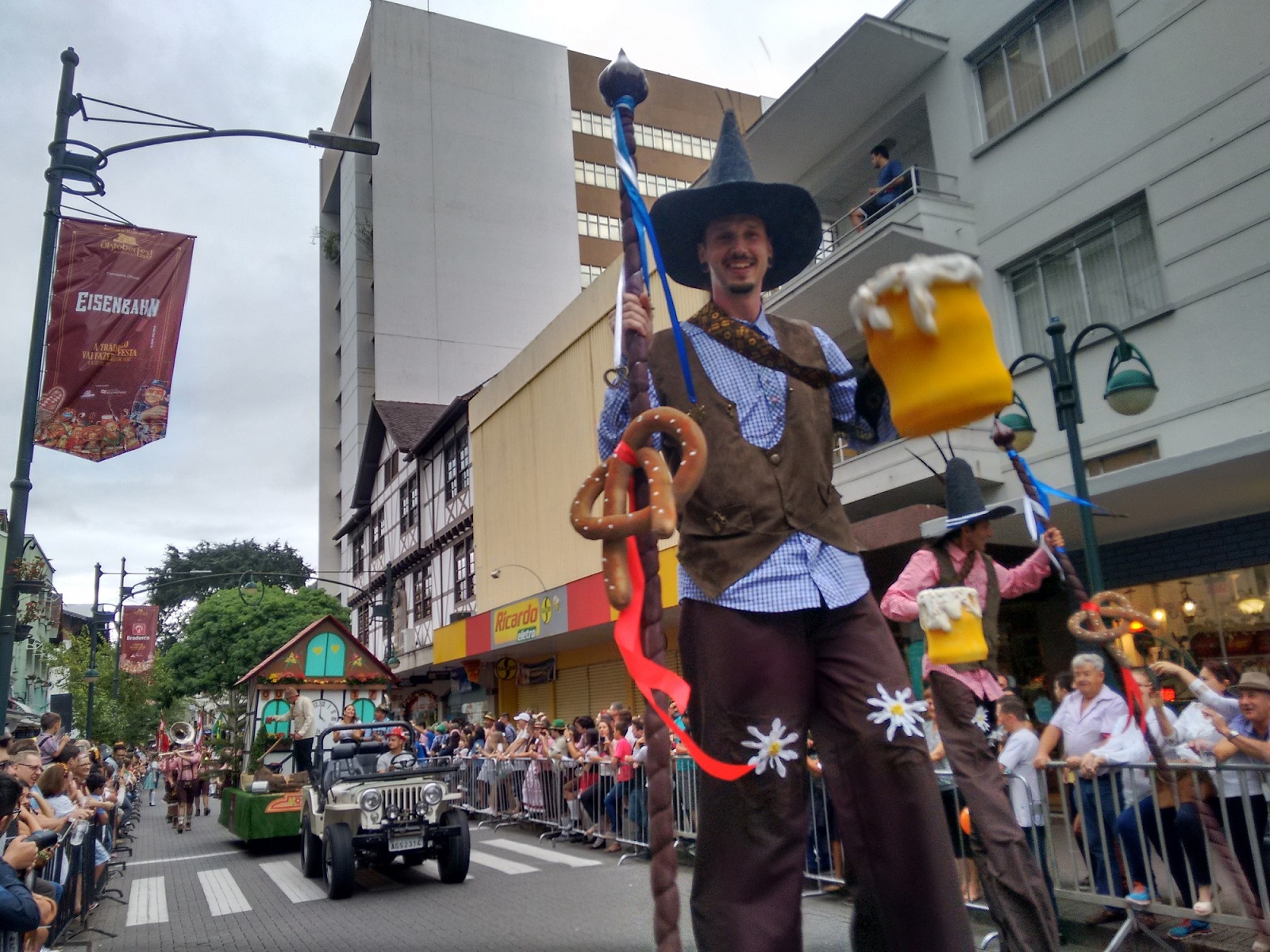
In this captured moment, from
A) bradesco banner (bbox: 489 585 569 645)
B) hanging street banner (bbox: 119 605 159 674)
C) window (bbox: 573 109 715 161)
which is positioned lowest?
bradesco banner (bbox: 489 585 569 645)

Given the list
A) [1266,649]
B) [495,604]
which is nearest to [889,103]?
[1266,649]

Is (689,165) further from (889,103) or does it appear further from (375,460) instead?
(889,103)

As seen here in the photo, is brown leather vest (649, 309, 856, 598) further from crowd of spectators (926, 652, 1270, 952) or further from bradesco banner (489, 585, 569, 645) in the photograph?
bradesco banner (489, 585, 569, 645)

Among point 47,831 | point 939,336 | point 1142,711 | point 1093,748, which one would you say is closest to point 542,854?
point 47,831

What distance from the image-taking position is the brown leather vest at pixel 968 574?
13.9 feet

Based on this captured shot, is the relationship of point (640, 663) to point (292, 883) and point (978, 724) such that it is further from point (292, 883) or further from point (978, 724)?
point (292, 883)

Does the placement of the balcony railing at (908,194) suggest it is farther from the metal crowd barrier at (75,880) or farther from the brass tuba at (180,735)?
the brass tuba at (180,735)

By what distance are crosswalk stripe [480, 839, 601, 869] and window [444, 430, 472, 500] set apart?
16525mm

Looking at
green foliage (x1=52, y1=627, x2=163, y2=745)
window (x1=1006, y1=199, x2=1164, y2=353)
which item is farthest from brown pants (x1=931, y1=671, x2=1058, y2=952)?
green foliage (x1=52, y1=627, x2=163, y2=745)

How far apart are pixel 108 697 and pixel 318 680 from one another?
93.8 feet

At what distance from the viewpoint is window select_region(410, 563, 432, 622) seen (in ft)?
108

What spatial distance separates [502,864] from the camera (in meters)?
10.6

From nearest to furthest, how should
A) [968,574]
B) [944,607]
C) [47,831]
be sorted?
[944,607], [968,574], [47,831]

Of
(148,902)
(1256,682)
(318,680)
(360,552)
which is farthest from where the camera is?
(360,552)
